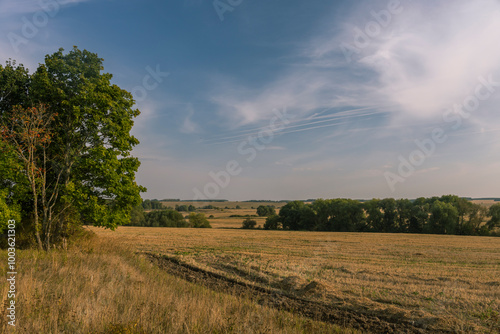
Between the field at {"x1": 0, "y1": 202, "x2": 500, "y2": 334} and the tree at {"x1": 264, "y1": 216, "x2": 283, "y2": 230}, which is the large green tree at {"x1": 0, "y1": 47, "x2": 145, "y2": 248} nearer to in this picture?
the field at {"x1": 0, "y1": 202, "x2": 500, "y2": 334}

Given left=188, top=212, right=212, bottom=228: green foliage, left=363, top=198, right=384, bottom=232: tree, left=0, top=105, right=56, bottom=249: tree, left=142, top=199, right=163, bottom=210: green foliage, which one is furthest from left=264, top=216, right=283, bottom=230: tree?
left=0, top=105, right=56, bottom=249: tree

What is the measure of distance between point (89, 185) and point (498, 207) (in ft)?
261

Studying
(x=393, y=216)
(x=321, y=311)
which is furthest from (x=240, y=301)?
(x=393, y=216)

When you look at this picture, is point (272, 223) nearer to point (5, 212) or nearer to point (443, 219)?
point (443, 219)

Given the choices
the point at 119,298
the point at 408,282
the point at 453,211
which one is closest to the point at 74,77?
the point at 119,298

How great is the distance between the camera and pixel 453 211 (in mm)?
64312

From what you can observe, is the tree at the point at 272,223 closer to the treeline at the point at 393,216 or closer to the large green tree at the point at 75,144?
the treeline at the point at 393,216

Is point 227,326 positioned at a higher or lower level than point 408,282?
higher

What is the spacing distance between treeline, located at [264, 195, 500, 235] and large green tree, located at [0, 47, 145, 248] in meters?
64.7

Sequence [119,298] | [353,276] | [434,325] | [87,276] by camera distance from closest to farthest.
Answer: [119,298] < [434,325] < [87,276] < [353,276]

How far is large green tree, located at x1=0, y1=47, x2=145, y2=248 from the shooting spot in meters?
17.1

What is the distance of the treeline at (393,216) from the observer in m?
64.2

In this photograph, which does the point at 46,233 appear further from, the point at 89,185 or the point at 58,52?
the point at 58,52

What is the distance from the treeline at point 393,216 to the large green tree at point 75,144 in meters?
64.7
